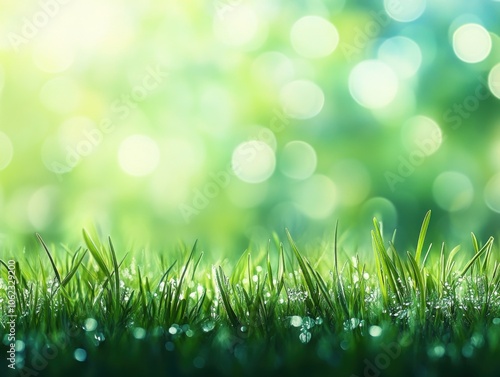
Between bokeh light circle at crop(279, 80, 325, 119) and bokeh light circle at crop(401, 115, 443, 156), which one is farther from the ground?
bokeh light circle at crop(279, 80, 325, 119)

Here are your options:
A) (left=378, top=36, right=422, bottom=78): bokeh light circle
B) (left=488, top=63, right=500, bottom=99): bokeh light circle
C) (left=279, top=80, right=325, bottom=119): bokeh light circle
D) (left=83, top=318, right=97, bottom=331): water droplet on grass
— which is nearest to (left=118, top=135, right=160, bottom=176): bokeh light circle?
(left=279, top=80, right=325, bottom=119): bokeh light circle

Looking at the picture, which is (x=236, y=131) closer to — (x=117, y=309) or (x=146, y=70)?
(x=146, y=70)

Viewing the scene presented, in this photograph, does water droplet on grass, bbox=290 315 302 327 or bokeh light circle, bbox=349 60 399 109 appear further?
bokeh light circle, bbox=349 60 399 109

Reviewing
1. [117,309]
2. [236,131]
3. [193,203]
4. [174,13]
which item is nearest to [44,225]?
[193,203]

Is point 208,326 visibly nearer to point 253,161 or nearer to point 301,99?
point 253,161

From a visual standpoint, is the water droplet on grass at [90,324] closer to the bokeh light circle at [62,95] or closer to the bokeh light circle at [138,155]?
the bokeh light circle at [138,155]

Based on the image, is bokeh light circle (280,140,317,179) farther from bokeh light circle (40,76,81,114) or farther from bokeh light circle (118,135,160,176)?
bokeh light circle (40,76,81,114)

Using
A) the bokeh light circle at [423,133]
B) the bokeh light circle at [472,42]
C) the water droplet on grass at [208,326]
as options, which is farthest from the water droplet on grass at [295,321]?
the bokeh light circle at [472,42]

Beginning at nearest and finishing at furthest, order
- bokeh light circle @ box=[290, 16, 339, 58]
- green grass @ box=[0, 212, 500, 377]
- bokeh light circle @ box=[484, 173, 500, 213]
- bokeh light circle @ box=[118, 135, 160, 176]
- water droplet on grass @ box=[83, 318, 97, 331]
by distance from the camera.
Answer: green grass @ box=[0, 212, 500, 377], water droplet on grass @ box=[83, 318, 97, 331], bokeh light circle @ box=[484, 173, 500, 213], bokeh light circle @ box=[118, 135, 160, 176], bokeh light circle @ box=[290, 16, 339, 58]
